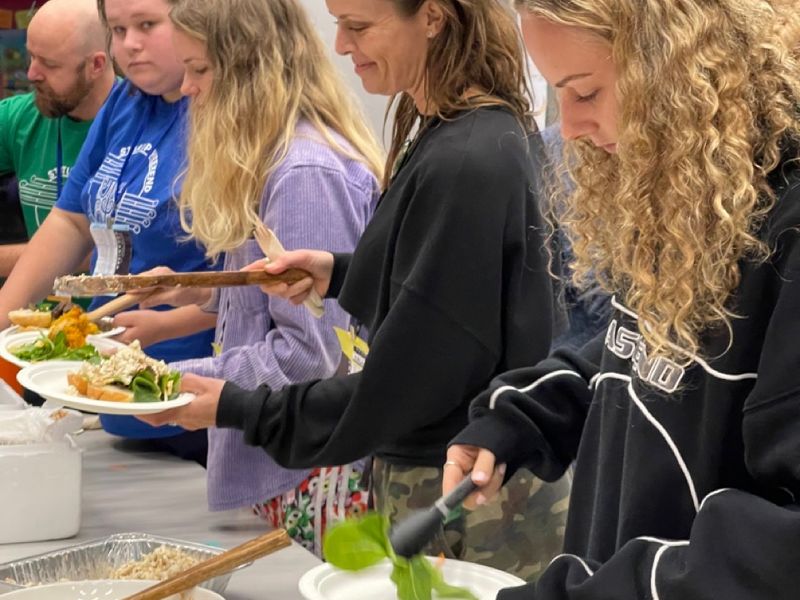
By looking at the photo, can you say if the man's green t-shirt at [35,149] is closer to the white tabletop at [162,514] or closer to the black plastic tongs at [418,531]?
the white tabletop at [162,514]

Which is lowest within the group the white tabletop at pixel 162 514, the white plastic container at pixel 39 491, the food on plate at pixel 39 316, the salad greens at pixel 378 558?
the white tabletop at pixel 162 514

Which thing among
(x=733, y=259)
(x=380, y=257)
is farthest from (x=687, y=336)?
(x=380, y=257)

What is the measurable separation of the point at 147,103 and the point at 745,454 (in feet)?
5.98

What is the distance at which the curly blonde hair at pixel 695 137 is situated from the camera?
0.89 metres

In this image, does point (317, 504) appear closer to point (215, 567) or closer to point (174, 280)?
point (174, 280)

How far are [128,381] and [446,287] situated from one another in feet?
1.74

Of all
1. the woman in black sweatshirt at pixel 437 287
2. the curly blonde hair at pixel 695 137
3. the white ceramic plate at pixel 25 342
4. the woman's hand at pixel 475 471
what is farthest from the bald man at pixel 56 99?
the curly blonde hair at pixel 695 137

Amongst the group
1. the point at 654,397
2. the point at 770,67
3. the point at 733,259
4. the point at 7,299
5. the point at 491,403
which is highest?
the point at 770,67

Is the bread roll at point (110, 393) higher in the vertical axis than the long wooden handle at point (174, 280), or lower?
lower

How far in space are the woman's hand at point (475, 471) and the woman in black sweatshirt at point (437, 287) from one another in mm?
263

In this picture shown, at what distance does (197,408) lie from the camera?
170cm

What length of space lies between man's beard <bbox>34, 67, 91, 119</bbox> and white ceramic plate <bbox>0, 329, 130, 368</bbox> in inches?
44.3

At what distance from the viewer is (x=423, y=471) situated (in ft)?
5.26

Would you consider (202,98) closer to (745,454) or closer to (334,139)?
(334,139)
